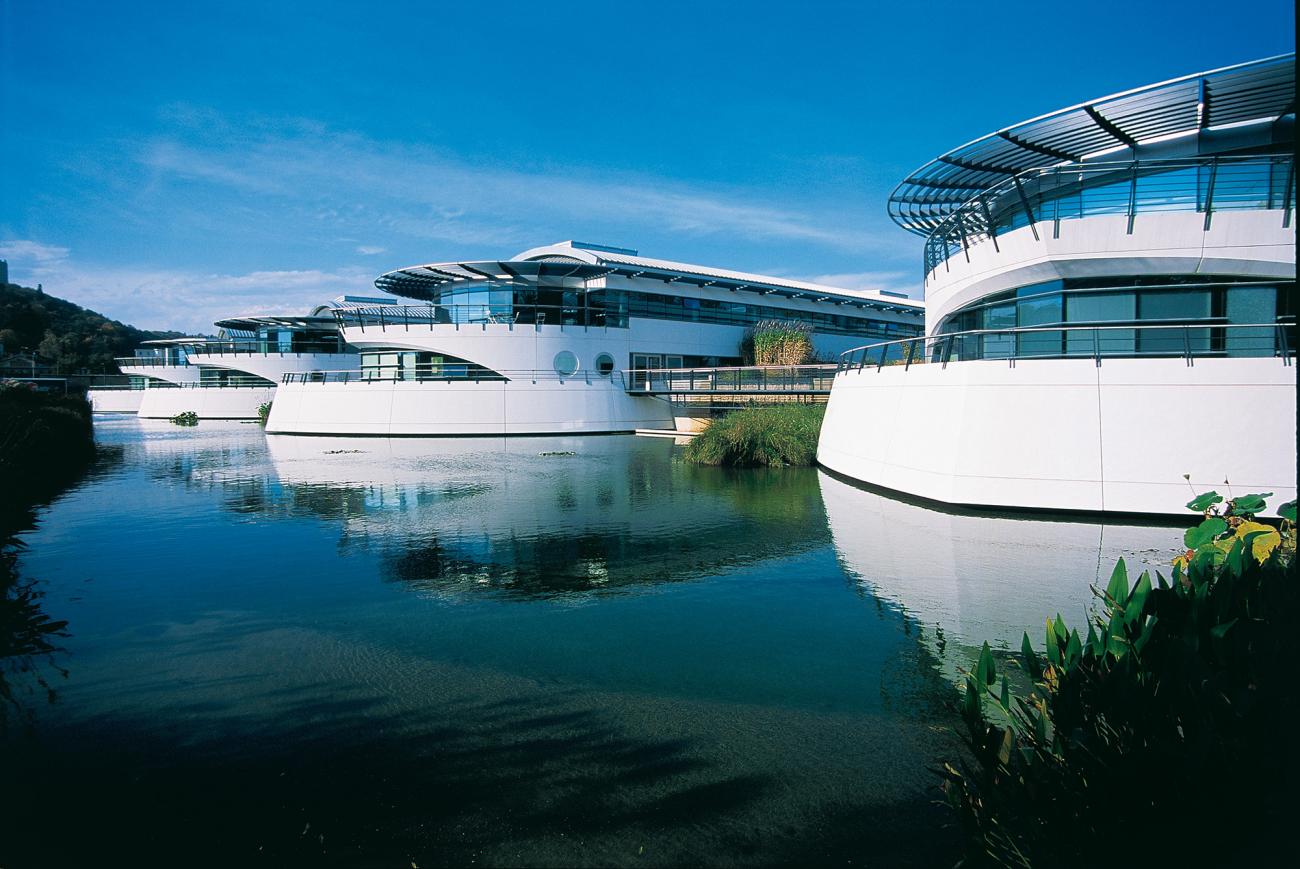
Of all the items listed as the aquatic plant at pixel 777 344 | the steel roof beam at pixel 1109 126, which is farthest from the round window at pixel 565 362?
the steel roof beam at pixel 1109 126

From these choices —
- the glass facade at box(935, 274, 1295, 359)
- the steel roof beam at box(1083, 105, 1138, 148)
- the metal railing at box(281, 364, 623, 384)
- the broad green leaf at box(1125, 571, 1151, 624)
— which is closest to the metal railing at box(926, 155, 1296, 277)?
the steel roof beam at box(1083, 105, 1138, 148)

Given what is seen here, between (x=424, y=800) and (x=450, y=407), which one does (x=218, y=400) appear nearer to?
(x=450, y=407)

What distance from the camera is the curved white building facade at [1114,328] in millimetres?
13102

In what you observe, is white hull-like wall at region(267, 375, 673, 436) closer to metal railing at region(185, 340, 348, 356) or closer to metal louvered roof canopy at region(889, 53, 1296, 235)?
metal louvered roof canopy at region(889, 53, 1296, 235)

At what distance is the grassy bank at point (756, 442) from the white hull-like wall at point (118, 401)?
69289 millimetres

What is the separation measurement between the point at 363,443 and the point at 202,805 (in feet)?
107

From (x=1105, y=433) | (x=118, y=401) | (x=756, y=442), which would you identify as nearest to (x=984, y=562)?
(x=1105, y=433)

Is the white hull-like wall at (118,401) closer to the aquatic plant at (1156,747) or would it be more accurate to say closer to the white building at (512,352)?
the white building at (512,352)

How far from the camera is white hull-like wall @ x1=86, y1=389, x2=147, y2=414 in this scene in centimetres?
7456

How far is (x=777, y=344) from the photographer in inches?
1801

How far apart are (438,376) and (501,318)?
14.6 feet

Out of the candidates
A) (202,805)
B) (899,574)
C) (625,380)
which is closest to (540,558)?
(899,574)

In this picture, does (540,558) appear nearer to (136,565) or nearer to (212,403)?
(136,565)

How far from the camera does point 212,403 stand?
203 ft
